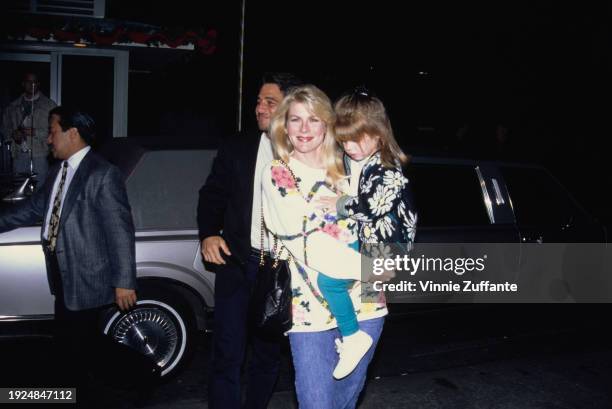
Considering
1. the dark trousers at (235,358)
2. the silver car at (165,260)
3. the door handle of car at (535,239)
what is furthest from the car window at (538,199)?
the dark trousers at (235,358)

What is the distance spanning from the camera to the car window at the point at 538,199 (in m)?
5.69

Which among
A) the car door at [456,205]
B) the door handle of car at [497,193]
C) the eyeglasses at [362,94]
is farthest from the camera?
the door handle of car at [497,193]

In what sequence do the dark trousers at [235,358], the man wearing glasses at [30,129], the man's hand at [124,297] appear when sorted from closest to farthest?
the dark trousers at [235,358] → the man's hand at [124,297] → the man wearing glasses at [30,129]

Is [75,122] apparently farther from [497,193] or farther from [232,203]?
[497,193]

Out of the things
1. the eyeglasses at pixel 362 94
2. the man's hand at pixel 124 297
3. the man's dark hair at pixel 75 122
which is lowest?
the man's hand at pixel 124 297

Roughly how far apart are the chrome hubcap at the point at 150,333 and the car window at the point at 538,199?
2.90m

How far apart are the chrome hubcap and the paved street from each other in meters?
0.25

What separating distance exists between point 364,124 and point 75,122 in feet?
5.55

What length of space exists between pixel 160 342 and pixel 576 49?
12199mm

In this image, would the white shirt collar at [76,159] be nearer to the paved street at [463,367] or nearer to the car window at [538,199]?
the paved street at [463,367]

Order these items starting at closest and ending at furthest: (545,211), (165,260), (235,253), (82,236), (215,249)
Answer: (215,249) < (235,253) < (82,236) < (165,260) < (545,211)

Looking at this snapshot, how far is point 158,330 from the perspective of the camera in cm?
460

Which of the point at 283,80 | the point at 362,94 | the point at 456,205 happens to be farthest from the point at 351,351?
the point at 456,205

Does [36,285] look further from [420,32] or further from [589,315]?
[420,32]
